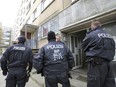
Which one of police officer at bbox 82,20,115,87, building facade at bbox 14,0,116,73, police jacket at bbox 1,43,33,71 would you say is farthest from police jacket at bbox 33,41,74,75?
building facade at bbox 14,0,116,73

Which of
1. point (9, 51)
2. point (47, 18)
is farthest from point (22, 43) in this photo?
point (47, 18)

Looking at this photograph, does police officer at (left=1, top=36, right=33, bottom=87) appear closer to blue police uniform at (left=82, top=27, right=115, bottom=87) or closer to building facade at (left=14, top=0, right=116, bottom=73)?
blue police uniform at (left=82, top=27, right=115, bottom=87)

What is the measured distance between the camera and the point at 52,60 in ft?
11.5

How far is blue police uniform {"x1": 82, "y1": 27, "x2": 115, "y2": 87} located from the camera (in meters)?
3.23

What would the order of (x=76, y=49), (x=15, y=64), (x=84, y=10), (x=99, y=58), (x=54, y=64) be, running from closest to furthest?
(x=99, y=58)
(x=54, y=64)
(x=15, y=64)
(x=84, y=10)
(x=76, y=49)

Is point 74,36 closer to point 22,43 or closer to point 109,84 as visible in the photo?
point 22,43

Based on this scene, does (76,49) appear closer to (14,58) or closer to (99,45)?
(14,58)

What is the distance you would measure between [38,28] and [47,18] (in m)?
3.04

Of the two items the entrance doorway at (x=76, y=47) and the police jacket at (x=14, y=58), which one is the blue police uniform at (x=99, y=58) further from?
the entrance doorway at (x=76, y=47)

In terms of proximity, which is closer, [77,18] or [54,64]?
[54,64]

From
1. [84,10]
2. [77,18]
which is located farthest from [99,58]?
[77,18]

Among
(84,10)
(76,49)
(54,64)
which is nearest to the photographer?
(54,64)

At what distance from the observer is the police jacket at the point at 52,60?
3.48 meters

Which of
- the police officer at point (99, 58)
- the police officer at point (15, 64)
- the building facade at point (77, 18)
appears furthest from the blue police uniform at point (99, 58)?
the building facade at point (77, 18)
